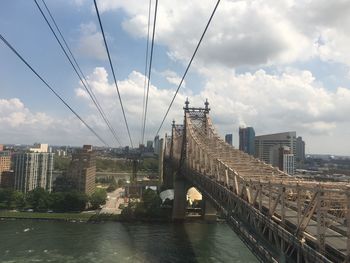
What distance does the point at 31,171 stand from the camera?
76.5 m

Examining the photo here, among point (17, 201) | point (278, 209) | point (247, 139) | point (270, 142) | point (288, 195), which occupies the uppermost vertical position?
point (247, 139)

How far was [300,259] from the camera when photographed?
11836 mm

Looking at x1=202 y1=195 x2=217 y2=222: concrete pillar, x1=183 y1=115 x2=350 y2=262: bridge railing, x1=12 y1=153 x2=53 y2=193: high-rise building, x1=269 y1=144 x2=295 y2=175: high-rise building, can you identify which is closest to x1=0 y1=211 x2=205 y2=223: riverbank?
x1=202 y1=195 x2=217 y2=222: concrete pillar

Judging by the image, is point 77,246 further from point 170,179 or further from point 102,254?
point 170,179

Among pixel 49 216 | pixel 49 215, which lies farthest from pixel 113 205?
pixel 49 216

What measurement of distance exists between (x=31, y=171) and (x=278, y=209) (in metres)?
68.6

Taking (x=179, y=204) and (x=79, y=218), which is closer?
(x=79, y=218)

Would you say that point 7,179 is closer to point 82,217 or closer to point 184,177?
point 82,217

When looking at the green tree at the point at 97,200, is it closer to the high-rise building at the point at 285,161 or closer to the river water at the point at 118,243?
the river water at the point at 118,243

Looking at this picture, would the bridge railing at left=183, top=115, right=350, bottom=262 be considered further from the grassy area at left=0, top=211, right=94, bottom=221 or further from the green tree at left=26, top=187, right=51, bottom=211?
the green tree at left=26, top=187, right=51, bottom=211

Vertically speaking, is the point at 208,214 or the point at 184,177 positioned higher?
the point at 184,177

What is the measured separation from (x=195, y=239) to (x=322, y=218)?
→ 93.1 feet

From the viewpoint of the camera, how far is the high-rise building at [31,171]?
248 ft

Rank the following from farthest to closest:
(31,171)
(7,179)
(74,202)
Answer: (31,171) < (7,179) < (74,202)
